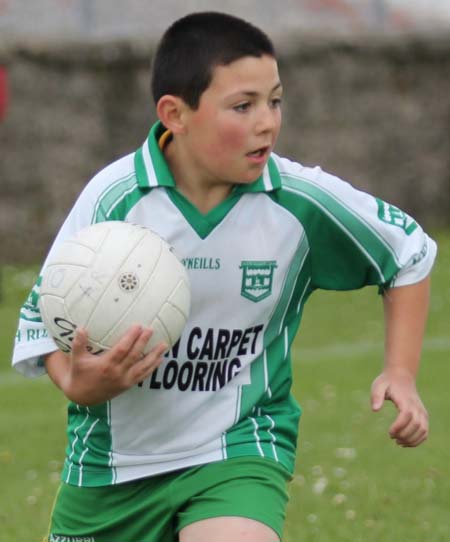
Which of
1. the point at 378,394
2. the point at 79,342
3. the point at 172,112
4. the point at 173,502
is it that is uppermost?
the point at 172,112

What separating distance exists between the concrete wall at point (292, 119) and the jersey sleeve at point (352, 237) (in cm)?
1194

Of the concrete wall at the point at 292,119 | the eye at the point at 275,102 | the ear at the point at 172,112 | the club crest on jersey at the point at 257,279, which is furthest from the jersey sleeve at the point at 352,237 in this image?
the concrete wall at the point at 292,119

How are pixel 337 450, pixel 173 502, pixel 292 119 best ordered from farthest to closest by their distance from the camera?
pixel 292 119, pixel 337 450, pixel 173 502

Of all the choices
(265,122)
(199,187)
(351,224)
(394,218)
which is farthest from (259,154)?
(394,218)

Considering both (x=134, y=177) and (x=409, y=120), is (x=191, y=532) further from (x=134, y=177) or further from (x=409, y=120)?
(x=409, y=120)

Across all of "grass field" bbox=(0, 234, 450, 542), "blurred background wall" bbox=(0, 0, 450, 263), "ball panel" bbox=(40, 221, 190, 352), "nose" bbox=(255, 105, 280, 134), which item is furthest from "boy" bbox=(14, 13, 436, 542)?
"blurred background wall" bbox=(0, 0, 450, 263)

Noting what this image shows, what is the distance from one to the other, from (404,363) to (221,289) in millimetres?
598

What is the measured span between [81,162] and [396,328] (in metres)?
12.5

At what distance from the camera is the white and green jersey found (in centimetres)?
476

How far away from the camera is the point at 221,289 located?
4.78m

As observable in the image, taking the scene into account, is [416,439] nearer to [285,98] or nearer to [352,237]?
[352,237]

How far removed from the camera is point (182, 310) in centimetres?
443

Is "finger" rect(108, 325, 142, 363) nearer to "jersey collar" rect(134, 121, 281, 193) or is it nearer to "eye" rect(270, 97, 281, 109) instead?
"jersey collar" rect(134, 121, 281, 193)

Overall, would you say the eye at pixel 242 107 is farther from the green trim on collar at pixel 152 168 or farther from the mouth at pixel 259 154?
the green trim on collar at pixel 152 168
